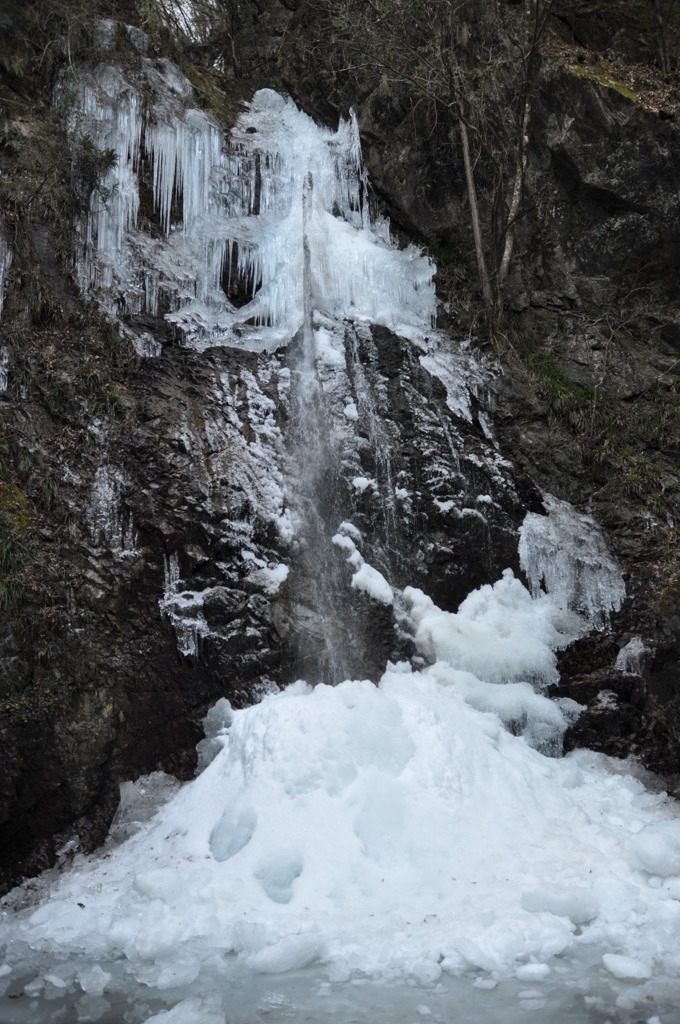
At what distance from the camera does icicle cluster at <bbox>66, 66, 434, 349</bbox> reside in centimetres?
898

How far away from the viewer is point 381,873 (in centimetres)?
496

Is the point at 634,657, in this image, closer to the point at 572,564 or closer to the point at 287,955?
the point at 572,564

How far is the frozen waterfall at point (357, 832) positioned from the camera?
4027mm

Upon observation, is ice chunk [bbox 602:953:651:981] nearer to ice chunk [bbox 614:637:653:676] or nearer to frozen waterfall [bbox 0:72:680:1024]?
frozen waterfall [bbox 0:72:680:1024]

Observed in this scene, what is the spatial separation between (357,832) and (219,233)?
288 inches

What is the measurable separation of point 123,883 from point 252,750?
121 cm

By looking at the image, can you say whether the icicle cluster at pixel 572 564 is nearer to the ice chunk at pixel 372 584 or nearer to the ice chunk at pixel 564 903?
the ice chunk at pixel 372 584

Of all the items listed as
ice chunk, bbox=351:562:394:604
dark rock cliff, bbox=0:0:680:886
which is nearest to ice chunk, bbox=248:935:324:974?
dark rock cliff, bbox=0:0:680:886

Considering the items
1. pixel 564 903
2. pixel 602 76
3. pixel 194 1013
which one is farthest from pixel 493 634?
pixel 602 76

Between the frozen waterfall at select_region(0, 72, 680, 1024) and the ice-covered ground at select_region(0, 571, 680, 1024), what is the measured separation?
2 centimetres

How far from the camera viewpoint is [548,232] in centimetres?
1016

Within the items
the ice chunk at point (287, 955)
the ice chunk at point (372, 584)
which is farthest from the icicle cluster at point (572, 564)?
the ice chunk at point (287, 955)

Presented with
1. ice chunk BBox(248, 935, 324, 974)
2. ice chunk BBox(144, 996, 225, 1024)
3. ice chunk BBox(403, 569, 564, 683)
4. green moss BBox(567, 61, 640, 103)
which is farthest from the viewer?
green moss BBox(567, 61, 640, 103)

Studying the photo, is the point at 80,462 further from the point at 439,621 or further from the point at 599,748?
the point at 599,748
